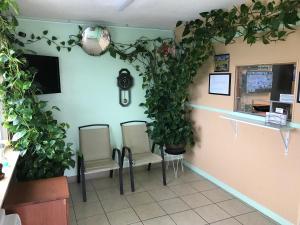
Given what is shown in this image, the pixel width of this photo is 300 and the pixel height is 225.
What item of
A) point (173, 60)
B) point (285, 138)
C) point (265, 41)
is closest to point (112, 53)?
point (173, 60)

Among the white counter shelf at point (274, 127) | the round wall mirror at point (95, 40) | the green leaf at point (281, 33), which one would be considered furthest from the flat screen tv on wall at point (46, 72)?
the green leaf at point (281, 33)

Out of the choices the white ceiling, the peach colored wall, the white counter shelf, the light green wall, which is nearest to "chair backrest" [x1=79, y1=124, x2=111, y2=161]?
the light green wall

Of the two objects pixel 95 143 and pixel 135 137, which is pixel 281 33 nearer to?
pixel 135 137

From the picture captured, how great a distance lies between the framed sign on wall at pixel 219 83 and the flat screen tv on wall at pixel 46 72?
1.97m

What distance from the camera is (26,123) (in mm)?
2359

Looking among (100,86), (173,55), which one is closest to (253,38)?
(173,55)

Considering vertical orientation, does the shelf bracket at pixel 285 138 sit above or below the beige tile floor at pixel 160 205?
above

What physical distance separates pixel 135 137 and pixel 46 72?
4.90 ft

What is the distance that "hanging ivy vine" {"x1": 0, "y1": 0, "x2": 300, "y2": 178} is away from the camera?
2.26 metres

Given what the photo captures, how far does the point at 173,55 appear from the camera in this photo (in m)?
3.70

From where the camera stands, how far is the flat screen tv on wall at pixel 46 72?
2.92m

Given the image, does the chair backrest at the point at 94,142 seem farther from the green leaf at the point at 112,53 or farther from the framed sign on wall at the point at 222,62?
the framed sign on wall at the point at 222,62

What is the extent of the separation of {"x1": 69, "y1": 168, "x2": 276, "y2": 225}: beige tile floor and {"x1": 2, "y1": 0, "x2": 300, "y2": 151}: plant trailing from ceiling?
2.26ft

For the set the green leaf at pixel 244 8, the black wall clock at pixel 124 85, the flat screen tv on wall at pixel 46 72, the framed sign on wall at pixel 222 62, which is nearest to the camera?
the green leaf at pixel 244 8
